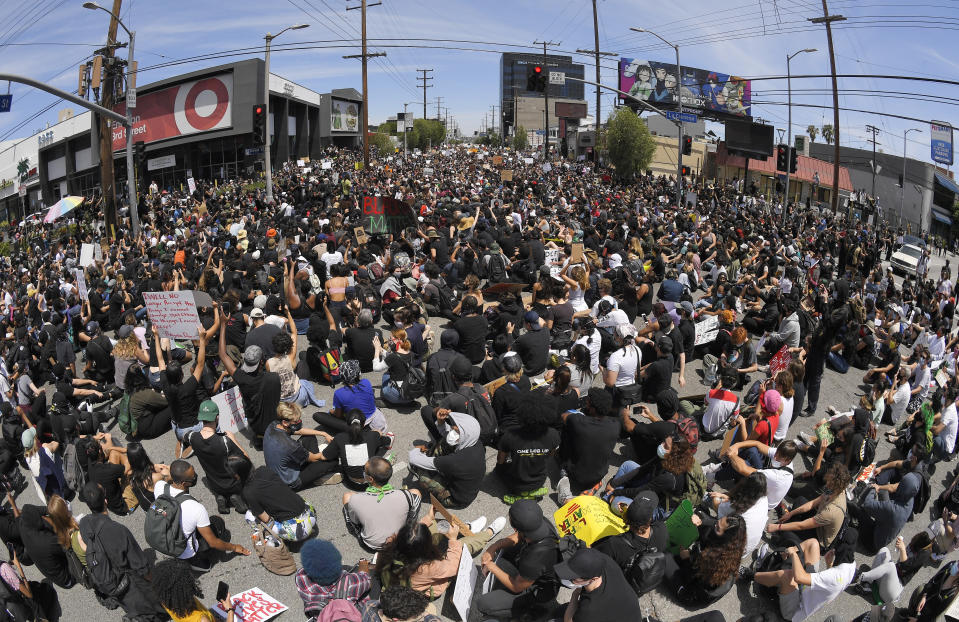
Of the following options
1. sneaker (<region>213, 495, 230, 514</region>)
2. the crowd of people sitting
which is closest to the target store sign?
the crowd of people sitting

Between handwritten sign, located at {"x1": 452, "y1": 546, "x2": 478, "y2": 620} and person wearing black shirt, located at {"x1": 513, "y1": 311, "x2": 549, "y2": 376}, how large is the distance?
4.21m

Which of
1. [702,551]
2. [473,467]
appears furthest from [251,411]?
[702,551]

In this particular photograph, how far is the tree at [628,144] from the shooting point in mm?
48000

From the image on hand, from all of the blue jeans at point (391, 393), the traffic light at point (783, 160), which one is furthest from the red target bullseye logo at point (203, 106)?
the blue jeans at point (391, 393)

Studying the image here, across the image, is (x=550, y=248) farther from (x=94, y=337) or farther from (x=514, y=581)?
(x=514, y=581)

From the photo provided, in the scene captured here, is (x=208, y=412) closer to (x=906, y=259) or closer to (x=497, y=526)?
(x=497, y=526)

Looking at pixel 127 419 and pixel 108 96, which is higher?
pixel 108 96

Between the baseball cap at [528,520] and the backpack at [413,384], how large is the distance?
3.98 metres

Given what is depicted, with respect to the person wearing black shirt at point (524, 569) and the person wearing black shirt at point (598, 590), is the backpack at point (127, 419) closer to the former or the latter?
the person wearing black shirt at point (524, 569)

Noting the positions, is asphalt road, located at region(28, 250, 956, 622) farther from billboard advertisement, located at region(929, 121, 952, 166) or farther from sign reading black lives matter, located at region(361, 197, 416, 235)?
billboard advertisement, located at region(929, 121, 952, 166)

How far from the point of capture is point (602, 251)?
15.4 meters

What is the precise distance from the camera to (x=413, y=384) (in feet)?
27.6

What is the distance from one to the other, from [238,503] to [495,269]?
302 inches

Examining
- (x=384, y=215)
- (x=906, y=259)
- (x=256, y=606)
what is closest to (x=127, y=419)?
(x=256, y=606)
